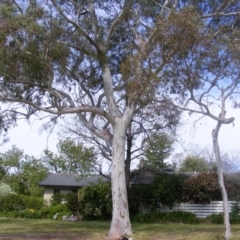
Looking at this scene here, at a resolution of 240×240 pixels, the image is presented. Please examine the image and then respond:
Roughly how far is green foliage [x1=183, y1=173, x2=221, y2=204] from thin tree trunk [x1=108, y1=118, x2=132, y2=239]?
868cm

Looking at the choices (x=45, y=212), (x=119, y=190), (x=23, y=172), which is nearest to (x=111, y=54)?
(x=119, y=190)

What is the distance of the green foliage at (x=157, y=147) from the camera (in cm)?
2679

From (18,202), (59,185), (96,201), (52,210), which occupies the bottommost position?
(52,210)

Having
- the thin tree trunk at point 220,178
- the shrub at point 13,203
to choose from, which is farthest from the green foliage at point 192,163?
the thin tree trunk at point 220,178

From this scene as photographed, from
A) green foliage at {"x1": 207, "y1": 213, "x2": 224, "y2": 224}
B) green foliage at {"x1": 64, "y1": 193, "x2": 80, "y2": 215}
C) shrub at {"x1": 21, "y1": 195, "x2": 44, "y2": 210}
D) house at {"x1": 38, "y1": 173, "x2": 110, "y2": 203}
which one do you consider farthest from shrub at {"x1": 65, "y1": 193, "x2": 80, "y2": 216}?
house at {"x1": 38, "y1": 173, "x2": 110, "y2": 203}

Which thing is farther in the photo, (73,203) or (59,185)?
(59,185)

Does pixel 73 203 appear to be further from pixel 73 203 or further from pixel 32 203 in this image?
pixel 32 203

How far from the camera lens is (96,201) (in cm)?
2797

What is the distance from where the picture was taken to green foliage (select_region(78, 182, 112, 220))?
27.6 metres

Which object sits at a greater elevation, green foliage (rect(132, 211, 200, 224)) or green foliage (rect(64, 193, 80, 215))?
green foliage (rect(64, 193, 80, 215))

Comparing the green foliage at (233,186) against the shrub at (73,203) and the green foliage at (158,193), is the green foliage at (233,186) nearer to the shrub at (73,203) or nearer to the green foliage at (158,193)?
the green foliage at (158,193)

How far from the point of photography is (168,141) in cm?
2873

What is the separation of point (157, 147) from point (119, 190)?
10.3 meters

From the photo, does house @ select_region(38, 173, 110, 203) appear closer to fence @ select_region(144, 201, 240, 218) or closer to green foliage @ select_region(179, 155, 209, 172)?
green foliage @ select_region(179, 155, 209, 172)
